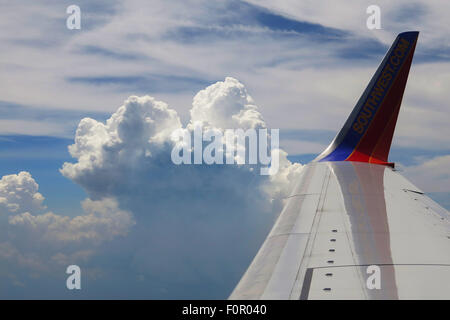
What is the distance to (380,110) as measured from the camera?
1766 cm

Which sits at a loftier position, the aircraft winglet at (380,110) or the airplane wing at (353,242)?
the aircraft winglet at (380,110)

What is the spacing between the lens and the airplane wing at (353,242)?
5.80 meters

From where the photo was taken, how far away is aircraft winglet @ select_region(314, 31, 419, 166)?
58.1ft

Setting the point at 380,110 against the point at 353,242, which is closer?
the point at 353,242

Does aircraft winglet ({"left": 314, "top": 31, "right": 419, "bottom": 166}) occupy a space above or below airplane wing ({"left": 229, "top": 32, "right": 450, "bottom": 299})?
above

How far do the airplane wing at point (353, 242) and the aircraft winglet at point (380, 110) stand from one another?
3.56 ft

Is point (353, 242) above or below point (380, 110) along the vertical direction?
below

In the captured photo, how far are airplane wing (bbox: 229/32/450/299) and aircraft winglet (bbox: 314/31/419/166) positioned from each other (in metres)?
1.09

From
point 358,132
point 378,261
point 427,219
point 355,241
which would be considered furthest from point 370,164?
point 378,261

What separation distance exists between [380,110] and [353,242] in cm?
1139

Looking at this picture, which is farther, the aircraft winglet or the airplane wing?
the aircraft winglet

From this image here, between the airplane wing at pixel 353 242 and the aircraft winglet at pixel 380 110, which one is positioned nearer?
the airplane wing at pixel 353 242
